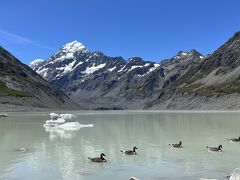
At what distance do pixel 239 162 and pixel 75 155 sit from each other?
16.0 metres

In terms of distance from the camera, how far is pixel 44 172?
33.0m

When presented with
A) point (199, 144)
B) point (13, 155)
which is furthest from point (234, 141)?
point (13, 155)

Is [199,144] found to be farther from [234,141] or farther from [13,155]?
[13,155]

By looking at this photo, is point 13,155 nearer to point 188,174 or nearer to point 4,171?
point 4,171

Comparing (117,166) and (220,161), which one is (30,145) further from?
(220,161)

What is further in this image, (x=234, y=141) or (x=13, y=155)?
(x=234, y=141)

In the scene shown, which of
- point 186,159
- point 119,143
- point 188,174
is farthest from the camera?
point 119,143

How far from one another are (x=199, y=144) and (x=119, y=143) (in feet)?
33.2

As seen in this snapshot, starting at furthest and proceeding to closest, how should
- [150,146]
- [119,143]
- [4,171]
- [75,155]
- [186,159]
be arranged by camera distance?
[119,143]
[150,146]
[75,155]
[186,159]
[4,171]

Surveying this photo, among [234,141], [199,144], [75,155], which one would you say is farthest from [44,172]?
[234,141]

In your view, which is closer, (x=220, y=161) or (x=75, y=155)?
(x=220, y=161)

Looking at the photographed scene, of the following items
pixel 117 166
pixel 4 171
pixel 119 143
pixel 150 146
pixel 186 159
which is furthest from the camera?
pixel 119 143

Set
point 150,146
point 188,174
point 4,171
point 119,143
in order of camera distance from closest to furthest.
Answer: point 188,174
point 4,171
point 150,146
point 119,143

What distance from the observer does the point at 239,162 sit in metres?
36.5
